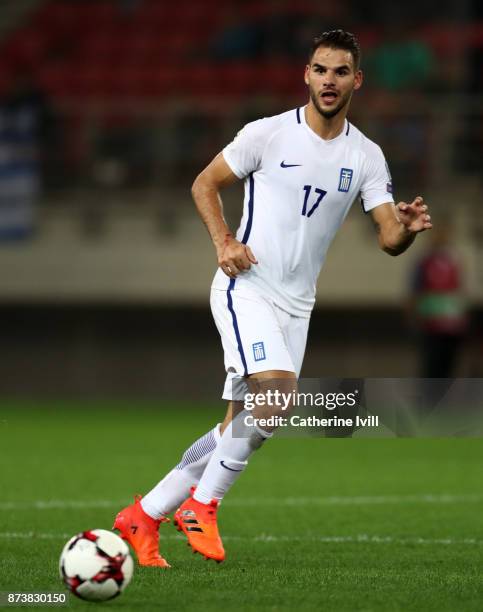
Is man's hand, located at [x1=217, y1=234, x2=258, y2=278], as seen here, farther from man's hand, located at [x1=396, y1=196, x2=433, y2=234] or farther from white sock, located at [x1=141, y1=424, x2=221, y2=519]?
white sock, located at [x1=141, y1=424, x2=221, y2=519]

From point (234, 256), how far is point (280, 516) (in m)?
2.78

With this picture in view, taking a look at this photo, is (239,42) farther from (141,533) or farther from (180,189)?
(141,533)

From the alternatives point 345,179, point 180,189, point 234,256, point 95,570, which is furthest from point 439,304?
point 95,570

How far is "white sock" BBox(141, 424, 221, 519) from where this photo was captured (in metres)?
6.45

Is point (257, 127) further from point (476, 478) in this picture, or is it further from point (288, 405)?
point (476, 478)

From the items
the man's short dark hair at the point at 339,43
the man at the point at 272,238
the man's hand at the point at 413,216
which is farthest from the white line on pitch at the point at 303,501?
the man's short dark hair at the point at 339,43

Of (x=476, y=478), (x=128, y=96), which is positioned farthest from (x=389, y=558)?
(x=128, y=96)

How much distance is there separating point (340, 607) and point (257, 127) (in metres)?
2.21

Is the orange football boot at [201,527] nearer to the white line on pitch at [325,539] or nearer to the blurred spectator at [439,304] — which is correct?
the white line on pitch at [325,539]

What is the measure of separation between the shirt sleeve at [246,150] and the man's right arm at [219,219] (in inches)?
1.2

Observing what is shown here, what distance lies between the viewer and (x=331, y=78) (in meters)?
Result: 6.18

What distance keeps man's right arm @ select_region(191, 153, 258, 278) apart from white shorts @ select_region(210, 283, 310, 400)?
0.17m

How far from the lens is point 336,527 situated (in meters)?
7.91

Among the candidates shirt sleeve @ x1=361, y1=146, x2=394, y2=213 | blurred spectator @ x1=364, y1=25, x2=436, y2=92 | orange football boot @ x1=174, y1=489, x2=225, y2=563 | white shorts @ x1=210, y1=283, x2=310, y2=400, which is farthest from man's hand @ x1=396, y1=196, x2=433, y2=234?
blurred spectator @ x1=364, y1=25, x2=436, y2=92
